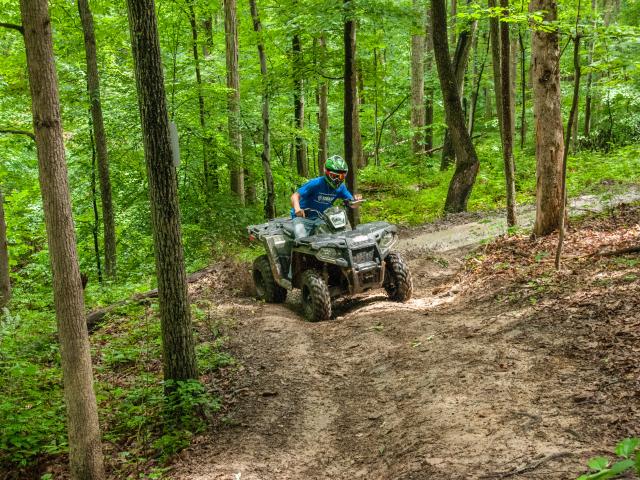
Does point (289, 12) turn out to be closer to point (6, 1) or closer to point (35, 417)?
point (6, 1)

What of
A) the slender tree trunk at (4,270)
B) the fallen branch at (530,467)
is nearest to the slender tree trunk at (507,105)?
the fallen branch at (530,467)

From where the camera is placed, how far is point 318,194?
29.0ft

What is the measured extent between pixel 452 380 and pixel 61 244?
11.4ft

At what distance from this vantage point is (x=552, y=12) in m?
8.03

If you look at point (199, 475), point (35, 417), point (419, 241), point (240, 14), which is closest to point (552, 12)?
point (419, 241)

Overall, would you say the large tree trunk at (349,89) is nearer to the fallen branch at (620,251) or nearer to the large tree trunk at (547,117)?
the large tree trunk at (547,117)

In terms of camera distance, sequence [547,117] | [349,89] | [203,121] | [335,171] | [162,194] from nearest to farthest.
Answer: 1. [162,194]
2. [547,117]
3. [335,171]
4. [349,89]
5. [203,121]

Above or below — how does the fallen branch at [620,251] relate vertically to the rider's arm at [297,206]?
below

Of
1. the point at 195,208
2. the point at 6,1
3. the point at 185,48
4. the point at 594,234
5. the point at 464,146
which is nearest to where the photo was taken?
the point at 594,234

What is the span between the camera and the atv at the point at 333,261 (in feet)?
25.6

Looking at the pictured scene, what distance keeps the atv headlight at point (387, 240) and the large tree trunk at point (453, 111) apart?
20.4ft

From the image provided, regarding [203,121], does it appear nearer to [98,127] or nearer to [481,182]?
[98,127]

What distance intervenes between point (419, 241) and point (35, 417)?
8.63 meters

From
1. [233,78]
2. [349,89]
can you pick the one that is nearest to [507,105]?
[349,89]
